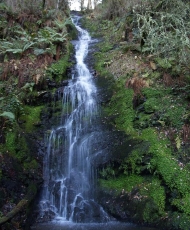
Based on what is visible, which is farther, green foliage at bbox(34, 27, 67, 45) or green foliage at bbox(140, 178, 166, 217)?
green foliage at bbox(34, 27, 67, 45)

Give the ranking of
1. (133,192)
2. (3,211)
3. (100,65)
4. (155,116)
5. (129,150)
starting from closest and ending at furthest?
1. (3,211)
2. (133,192)
3. (129,150)
4. (155,116)
5. (100,65)

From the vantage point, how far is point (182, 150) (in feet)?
24.8

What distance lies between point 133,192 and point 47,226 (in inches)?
103

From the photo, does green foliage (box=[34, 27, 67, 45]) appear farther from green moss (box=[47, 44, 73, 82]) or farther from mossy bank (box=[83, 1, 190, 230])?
mossy bank (box=[83, 1, 190, 230])

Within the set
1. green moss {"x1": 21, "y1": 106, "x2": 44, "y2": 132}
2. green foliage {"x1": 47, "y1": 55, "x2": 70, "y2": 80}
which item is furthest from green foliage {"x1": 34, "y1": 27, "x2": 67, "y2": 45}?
green moss {"x1": 21, "y1": 106, "x2": 44, "y2": 132}

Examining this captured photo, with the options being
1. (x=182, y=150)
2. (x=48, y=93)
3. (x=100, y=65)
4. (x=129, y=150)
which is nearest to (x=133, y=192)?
(x=129, y=150)

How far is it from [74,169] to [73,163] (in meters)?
0.22

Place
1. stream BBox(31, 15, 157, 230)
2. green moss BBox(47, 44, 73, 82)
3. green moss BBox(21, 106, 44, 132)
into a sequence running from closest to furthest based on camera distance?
stream BBox(31, 15, 157, 230)
green moss BBox(21, 106, 44, 132)
green moss BBox(47, 44, 73, 82)

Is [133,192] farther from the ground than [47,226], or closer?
farther from the ground

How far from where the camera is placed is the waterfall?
25.0 ft

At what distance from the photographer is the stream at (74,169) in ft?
23.8

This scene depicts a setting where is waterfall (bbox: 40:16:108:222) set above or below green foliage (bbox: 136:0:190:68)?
below

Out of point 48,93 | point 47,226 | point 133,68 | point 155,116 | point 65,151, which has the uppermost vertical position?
point 133,68

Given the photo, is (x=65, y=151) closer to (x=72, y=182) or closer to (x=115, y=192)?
(x=72, y=182)
